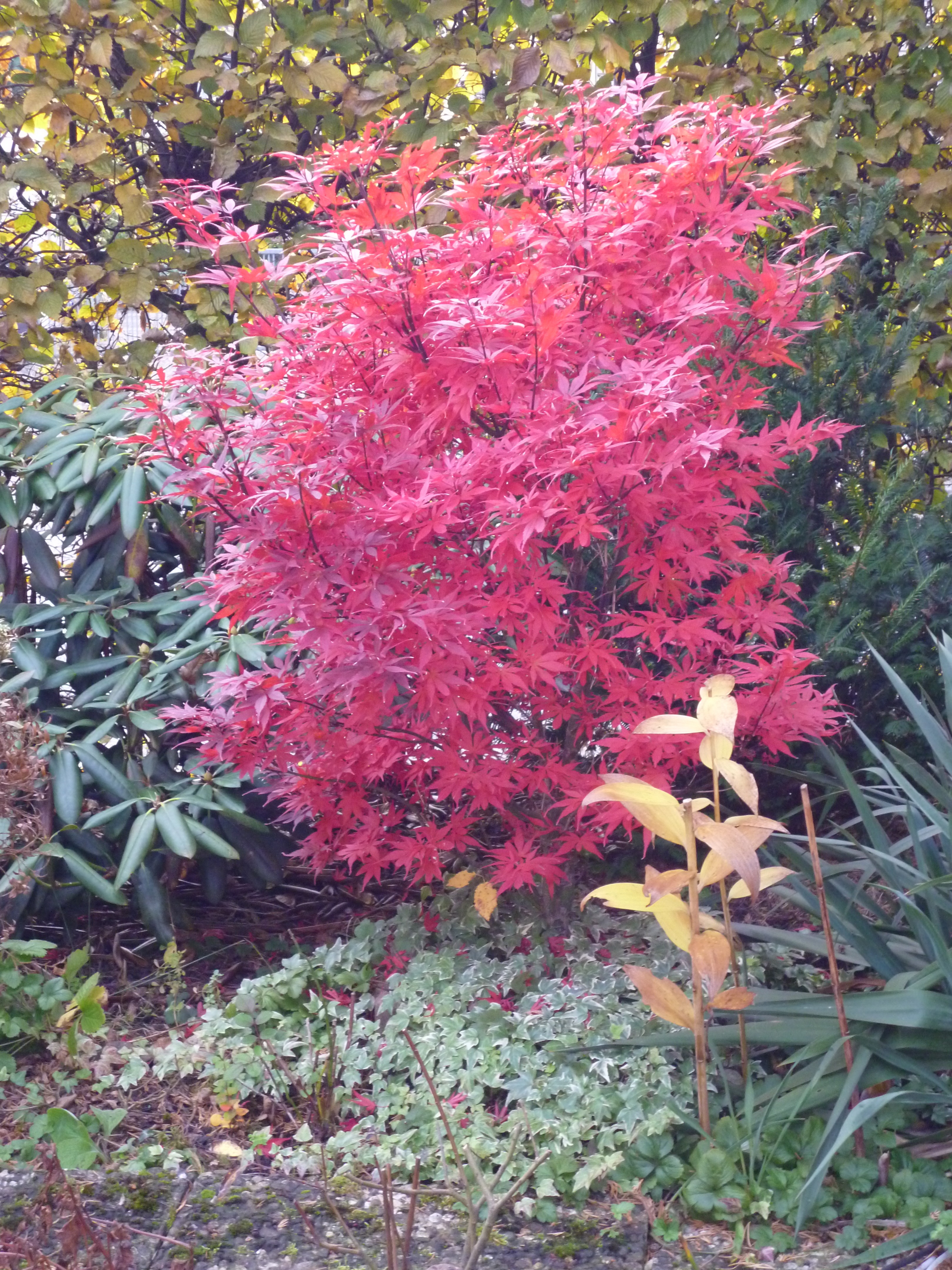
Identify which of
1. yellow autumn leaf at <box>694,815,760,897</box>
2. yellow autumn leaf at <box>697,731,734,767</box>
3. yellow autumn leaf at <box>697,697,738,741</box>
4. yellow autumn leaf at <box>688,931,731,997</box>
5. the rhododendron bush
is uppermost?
the rhododendron bush

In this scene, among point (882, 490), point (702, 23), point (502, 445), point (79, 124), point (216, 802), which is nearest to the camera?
point (502, 445)

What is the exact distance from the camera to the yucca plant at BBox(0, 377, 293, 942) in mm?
2949

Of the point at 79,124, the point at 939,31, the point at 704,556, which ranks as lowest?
the point at 704,556

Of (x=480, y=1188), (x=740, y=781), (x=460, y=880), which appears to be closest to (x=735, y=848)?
(x=740, y=781)

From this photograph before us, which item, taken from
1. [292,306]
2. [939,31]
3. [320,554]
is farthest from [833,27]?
[320,554]

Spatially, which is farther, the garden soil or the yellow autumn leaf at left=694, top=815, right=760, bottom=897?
the garden soil

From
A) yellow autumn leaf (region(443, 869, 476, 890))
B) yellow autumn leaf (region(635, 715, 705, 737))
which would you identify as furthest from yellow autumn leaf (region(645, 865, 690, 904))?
yellow autumn leaf (region(443, 869, 476, 890))

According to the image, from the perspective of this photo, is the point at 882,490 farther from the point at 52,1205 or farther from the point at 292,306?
the point at 52,1205

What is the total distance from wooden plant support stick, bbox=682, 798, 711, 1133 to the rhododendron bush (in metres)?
0.43

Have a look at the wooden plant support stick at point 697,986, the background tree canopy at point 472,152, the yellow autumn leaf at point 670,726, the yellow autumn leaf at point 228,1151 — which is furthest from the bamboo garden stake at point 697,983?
the background tree canopy at point 472,152

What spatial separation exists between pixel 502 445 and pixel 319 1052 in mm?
1505

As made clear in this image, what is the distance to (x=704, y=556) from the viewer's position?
257cm

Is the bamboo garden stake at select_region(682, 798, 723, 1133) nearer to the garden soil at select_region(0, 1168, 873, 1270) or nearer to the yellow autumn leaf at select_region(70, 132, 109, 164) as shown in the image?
the garden soil at select_region(0, 1168, 873, 1270)

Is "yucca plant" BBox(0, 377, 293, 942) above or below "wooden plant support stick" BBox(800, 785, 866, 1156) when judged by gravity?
above
